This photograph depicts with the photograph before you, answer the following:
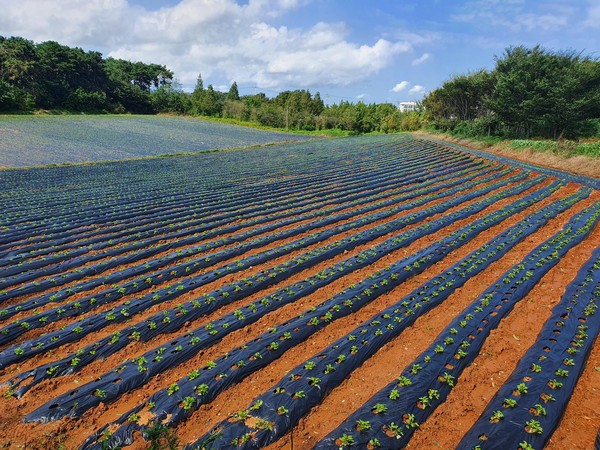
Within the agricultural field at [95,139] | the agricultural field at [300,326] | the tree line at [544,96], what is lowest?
the agricultural field at [300,326]

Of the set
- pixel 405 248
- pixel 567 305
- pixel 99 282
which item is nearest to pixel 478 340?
pixel 567 305

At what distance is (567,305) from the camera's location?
243 inches

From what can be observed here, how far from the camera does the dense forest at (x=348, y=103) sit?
27469mm

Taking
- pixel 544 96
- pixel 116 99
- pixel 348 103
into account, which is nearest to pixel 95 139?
pixel 116 99

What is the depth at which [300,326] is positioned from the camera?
18.7ft

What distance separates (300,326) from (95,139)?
1482 inches

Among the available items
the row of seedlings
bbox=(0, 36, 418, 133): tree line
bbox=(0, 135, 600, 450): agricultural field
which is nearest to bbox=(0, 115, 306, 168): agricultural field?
bbox=(0, 36, 418, 133): tree line

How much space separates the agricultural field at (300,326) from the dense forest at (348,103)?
1923cm

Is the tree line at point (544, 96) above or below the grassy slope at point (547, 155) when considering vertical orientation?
above

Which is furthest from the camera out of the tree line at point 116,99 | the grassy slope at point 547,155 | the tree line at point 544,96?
the tree line at point 116,99

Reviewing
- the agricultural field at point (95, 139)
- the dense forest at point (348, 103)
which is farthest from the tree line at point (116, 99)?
the agricultural field at point (95, 139)

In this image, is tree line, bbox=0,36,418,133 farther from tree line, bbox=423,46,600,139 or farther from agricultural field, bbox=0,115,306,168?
tree line, bbox=423,46,600,139

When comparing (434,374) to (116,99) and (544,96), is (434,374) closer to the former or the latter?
(544,96)

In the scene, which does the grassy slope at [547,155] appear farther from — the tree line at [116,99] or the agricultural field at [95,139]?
the tree line at [116,99]
